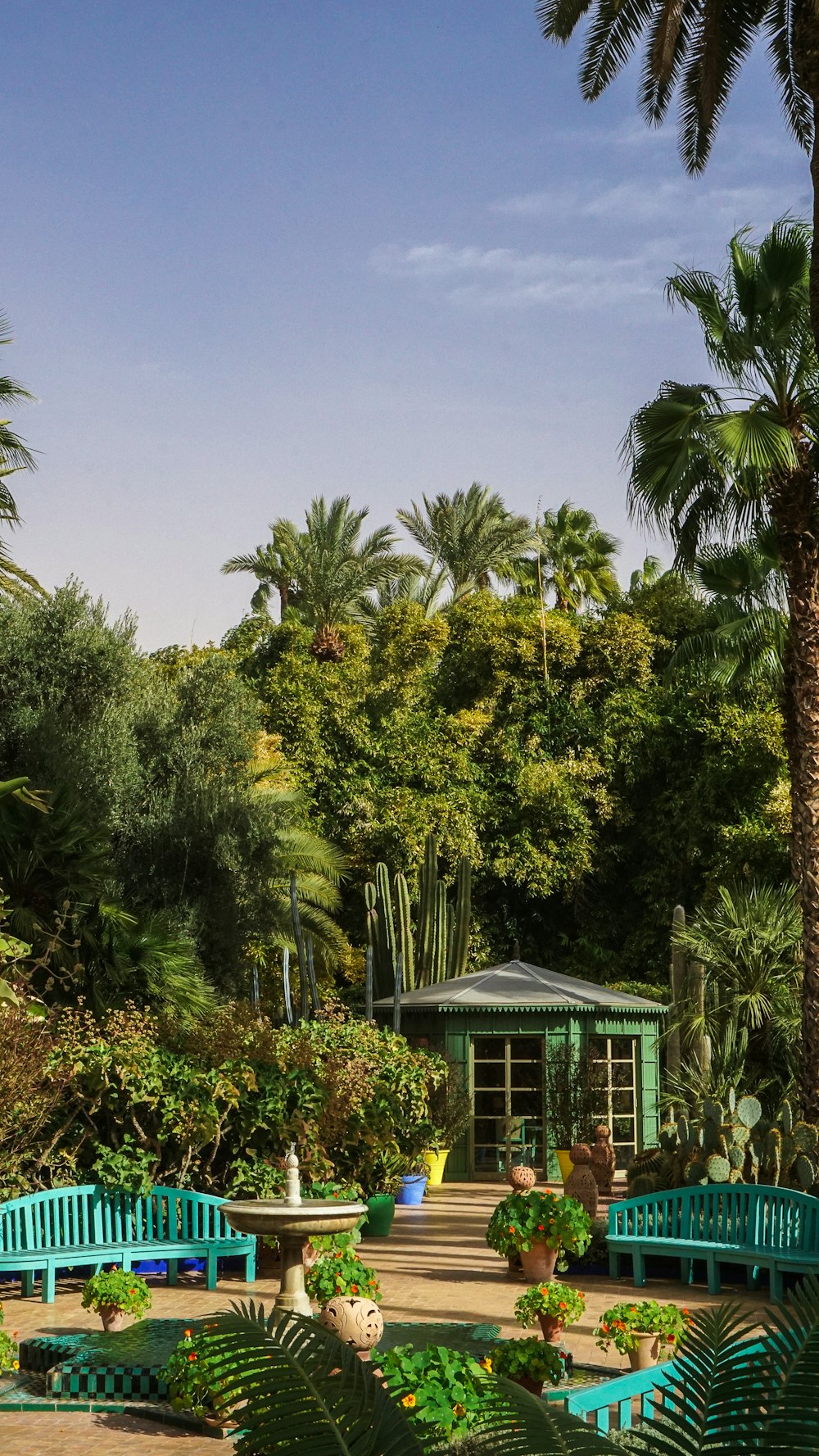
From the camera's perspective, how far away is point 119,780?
19.6m

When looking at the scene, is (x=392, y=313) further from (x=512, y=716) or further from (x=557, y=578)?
(x=557, y=578)

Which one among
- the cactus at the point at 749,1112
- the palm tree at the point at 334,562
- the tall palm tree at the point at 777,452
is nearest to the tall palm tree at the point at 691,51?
the tall palm tree at the point at 777,452

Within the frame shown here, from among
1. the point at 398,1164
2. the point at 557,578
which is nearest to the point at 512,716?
the point at 557,578

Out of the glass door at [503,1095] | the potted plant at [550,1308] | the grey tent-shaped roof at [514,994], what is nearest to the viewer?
the potted plant at [550,1308]

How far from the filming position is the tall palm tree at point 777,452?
499 inches

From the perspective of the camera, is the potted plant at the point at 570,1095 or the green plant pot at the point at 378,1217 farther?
the potted plant at the point at 570,1095

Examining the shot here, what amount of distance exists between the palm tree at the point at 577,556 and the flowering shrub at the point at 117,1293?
2665 cm

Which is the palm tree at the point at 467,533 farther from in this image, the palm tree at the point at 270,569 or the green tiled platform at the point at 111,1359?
the green tiled platform at the point at 111,1359

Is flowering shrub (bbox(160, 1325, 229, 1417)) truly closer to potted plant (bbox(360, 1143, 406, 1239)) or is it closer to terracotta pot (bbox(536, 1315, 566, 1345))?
terracotta pot (bbox(536, 1315, 566, 1345))

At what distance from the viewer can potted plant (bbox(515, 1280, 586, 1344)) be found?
323 inches

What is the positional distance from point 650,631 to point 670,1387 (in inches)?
951

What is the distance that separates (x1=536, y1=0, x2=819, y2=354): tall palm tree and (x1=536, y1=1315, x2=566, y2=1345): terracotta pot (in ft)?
30.7

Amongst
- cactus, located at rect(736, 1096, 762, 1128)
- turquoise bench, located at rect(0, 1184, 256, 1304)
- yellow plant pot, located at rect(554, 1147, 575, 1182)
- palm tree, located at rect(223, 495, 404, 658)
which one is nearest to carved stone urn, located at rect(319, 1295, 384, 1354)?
turquoise bench, located at rect(0, 1184, 256, 1304)

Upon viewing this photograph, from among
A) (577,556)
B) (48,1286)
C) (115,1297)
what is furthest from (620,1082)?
(577,556)
